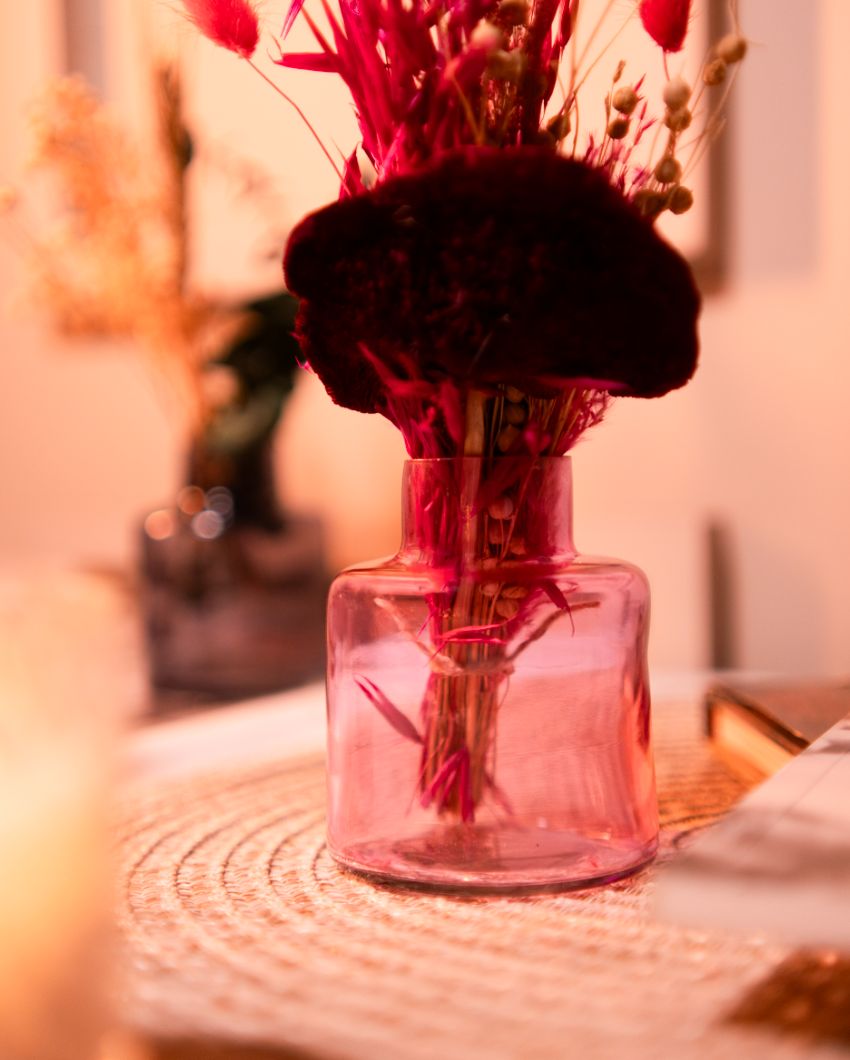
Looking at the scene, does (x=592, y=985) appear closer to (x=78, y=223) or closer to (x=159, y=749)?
(x=159, y=749)

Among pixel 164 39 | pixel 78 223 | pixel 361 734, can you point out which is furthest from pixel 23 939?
pixel 164 39

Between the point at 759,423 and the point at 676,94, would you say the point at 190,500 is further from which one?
the point at 676,94

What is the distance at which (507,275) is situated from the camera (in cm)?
39

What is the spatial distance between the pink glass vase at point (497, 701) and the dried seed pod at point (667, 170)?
0.12 meters

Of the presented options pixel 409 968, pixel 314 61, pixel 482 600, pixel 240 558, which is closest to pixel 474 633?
pixel 482 600

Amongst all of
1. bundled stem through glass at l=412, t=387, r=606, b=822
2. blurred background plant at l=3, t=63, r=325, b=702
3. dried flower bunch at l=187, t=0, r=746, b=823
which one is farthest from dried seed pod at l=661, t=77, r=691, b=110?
blurred background plant at l=3, t=63, r=325, b=702

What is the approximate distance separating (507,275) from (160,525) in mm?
755

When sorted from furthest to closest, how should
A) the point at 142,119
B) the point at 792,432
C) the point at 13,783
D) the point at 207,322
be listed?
the point at 142,119 → the point at 207,322 → the point at 792,432 → the point at 13,783

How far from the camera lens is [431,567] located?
1.53 feet

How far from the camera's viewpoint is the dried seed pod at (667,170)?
1.38ft

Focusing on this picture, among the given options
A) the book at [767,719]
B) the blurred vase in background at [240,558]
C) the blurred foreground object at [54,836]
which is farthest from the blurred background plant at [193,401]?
the book at [767,719]

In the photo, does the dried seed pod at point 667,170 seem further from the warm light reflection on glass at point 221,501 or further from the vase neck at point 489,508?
the warm light reflection on glass at point 221,501

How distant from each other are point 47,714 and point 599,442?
593 millimetres

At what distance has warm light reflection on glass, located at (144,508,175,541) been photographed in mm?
1076
